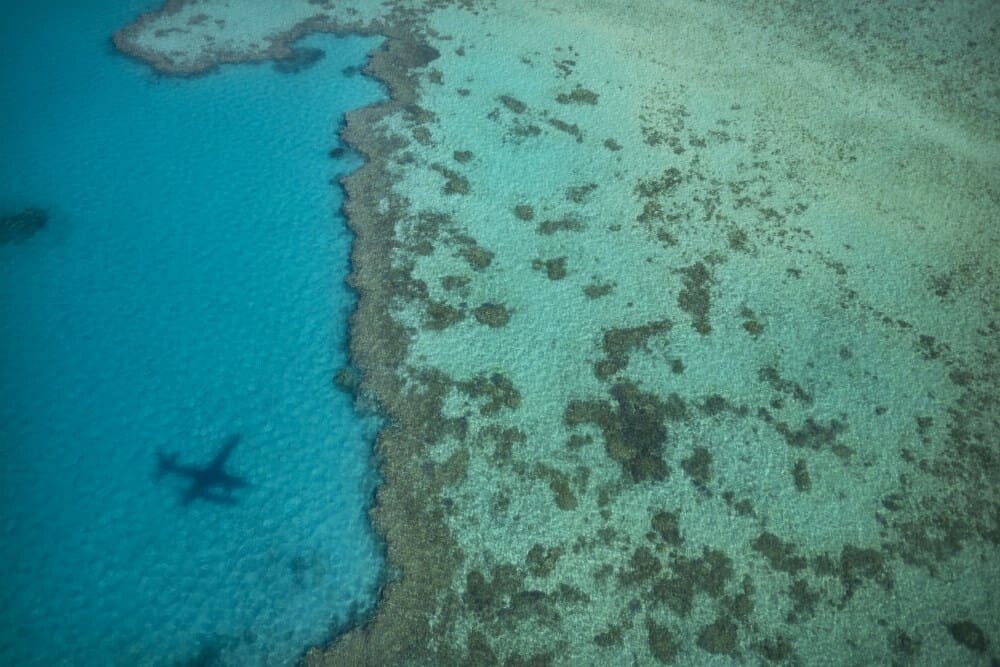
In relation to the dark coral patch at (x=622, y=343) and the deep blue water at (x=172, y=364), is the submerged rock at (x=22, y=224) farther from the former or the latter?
the dark coral patch at (x=622, y=343)

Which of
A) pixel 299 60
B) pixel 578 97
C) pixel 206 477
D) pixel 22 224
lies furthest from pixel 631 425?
pixel 299 60

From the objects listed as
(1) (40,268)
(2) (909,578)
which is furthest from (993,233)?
(1) (40,268)

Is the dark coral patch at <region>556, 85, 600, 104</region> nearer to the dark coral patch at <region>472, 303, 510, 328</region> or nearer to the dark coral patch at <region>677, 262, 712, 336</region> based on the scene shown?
the dark coral patch at <region>677, 262, 712, 336</region>

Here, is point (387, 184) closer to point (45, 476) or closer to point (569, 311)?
point (569, 311)

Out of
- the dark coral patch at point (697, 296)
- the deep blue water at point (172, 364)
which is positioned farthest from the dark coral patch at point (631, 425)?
the deep blue water at point (172, 364)

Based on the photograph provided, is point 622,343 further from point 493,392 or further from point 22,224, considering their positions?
point 22,224
